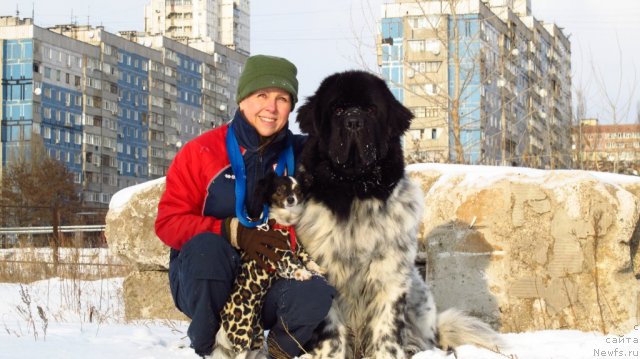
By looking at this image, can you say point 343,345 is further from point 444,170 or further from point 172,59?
point 172,59

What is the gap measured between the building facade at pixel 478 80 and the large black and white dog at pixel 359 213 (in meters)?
2.78

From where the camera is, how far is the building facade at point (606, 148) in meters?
11.6

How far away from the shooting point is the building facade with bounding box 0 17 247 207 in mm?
59594

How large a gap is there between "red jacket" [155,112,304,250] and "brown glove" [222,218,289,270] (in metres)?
0.10

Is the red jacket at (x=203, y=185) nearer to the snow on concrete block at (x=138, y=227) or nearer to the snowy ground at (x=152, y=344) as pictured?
the snowy ground at (x=152, y=344)

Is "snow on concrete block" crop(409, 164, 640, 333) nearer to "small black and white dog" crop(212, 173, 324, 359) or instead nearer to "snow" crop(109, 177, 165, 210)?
"small black and white dog" crop(212, 173, 324, 359)

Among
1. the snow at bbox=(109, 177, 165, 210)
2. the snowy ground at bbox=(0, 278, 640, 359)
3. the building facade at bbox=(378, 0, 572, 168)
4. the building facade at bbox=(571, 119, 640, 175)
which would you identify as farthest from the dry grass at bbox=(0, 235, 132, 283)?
the building facade at bbox=(571, 119, 640, 175)

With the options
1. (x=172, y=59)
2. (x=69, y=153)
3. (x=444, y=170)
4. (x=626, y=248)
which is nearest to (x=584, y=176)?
(x=626, y=248)

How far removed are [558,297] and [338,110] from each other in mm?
2589

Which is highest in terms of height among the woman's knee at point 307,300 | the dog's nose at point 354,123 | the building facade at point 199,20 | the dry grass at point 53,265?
the building facade at point 199,20

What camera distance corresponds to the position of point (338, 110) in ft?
12.6

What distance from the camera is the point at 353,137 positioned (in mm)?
3730

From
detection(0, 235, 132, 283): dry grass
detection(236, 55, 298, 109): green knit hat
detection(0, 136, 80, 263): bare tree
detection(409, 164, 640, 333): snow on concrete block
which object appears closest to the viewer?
detection(236, 55, 298, 109): green knit hat

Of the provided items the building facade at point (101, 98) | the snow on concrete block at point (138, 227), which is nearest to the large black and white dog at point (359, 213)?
the snow on concrete block at point (138, 227)
